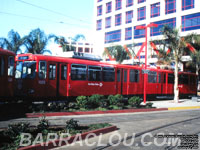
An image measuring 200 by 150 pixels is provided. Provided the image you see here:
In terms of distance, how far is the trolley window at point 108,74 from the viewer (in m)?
18.7

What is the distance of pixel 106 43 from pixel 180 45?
103 ft

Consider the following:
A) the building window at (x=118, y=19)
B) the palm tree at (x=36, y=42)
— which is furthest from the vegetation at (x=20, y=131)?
the building window at (x=118, y=19)

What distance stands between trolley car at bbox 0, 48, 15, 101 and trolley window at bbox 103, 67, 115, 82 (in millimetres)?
7866

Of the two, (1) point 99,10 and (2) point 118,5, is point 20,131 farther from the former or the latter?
(1) point 99,10

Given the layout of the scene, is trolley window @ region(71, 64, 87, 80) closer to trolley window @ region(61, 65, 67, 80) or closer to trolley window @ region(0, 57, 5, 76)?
trolley window @ region(61, 65, 67, 80)

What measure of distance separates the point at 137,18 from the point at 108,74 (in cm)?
3295

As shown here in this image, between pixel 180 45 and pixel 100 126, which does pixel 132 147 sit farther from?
pixel 180 45

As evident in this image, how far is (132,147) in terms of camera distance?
7027mm

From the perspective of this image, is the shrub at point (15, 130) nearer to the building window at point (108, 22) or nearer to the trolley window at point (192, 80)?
the trolley window at point (192, 80)

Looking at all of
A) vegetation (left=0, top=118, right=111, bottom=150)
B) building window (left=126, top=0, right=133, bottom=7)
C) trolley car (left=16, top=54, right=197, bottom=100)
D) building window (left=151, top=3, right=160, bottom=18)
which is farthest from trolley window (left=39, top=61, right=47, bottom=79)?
building window (left=126, top=0, right=133, bottom=7)

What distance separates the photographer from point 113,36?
52844 mm

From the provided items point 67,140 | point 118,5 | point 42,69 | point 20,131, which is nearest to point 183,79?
point 42,69

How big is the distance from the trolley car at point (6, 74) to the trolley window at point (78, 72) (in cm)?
444

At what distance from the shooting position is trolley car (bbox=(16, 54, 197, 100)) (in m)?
14.4
